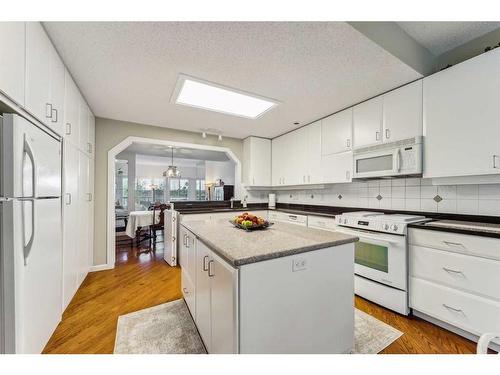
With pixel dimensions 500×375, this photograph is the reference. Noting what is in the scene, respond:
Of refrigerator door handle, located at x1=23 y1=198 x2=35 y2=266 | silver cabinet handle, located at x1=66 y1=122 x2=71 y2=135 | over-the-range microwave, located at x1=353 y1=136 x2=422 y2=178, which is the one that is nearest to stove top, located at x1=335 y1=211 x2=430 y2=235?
over-the-range microwave, located at x1=353 y1=136 x2=422 y2=178

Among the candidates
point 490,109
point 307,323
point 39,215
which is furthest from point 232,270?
point 490,109

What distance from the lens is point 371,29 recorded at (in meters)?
1.54

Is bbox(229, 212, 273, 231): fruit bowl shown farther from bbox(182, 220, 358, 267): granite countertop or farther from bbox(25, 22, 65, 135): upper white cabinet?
bbox(25, 22, 65, 135): upper white cabinet

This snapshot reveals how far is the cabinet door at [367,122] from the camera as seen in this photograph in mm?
2454

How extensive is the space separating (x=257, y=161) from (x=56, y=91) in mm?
3107

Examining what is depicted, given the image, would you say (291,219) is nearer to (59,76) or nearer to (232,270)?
(232,270)

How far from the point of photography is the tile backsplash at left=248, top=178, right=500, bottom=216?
1946mm

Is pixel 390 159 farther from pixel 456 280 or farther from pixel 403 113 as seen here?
pixel 456 280

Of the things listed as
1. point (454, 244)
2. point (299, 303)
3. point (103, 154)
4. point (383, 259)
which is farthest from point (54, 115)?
point (454, 244)

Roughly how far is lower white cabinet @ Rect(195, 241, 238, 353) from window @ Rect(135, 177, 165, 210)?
7046mm

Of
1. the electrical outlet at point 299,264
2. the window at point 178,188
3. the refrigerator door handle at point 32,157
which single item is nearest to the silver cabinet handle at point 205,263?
the electrical outlet at point 299,264

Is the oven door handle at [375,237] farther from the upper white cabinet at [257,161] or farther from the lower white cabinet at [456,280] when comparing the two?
the upper white cabinet at [257,161]

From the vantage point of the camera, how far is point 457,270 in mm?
1656

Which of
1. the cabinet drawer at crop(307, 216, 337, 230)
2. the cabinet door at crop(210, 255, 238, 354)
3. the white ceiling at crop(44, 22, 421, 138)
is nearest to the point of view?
the cabinet door at crop(210, 255, 238, 354)
